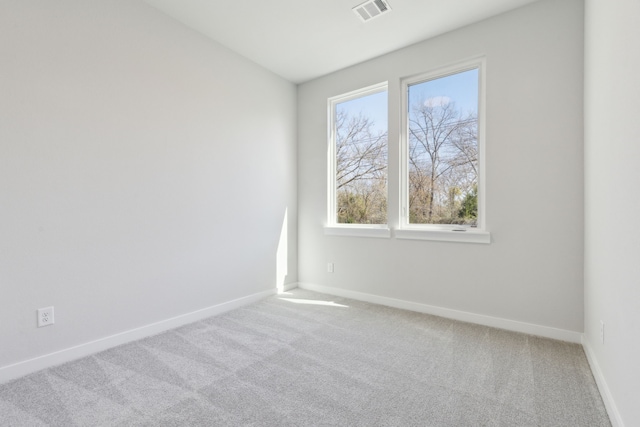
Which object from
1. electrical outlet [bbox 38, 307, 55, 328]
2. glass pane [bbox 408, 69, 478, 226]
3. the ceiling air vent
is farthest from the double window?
electrical outlet [bbox 38, 307, 55, 328]

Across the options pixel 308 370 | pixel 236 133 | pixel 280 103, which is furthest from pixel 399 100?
pixel 308 370

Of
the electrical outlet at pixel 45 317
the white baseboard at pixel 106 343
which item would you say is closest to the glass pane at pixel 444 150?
the white baseboard at pixel 106 343

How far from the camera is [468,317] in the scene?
2.79m

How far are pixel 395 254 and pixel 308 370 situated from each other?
165 cm

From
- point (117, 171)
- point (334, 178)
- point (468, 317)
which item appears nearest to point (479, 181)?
point (468, 317)

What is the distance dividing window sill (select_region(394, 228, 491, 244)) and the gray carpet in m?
0.77

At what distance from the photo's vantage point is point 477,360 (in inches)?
81.1

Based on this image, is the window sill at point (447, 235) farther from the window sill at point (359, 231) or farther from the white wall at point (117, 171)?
the white wall at point (117, 171)

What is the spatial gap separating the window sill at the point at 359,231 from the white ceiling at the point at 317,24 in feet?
6.19

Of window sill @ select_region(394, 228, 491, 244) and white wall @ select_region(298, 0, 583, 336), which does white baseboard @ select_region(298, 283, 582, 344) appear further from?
window sill @ select_region(394, 228, 491, 244)

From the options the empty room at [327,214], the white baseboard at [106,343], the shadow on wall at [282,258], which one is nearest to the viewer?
the empty room at [327,214]

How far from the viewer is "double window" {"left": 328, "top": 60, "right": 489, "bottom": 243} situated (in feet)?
9.38

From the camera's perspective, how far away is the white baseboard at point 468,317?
2365 mm

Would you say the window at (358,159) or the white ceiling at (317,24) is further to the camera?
the window at (358,159)
